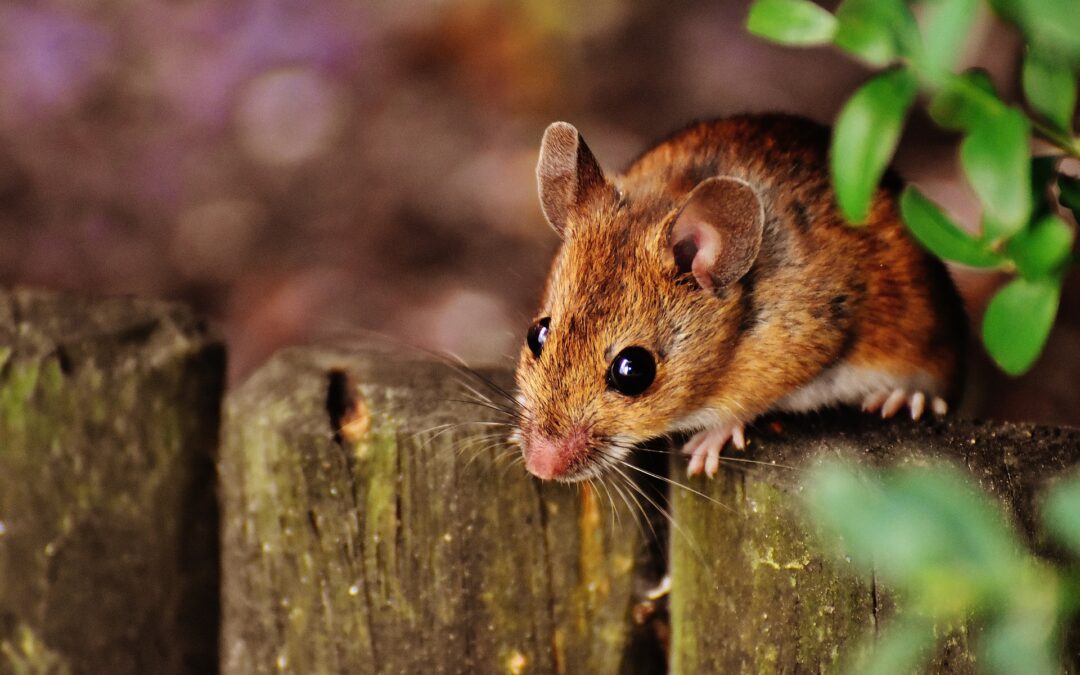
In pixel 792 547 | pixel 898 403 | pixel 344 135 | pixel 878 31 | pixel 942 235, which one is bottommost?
pixel 898 403

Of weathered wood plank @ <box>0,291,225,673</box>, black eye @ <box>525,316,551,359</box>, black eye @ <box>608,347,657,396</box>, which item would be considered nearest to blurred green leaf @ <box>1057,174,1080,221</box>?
black eye @ <box>608,347,657,396</box>

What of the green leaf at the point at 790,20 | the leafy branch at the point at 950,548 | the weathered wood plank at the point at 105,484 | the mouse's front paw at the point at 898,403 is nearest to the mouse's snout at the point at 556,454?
the mouse's front paw at the point at 898,403

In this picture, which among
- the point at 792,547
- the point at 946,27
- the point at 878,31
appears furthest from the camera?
the point at 792,547

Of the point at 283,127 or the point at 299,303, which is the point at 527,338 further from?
the point at 283,127

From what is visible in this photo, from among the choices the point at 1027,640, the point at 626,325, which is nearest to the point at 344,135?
the point at 626,325

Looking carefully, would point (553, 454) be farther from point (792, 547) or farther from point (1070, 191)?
point (1070, 191)

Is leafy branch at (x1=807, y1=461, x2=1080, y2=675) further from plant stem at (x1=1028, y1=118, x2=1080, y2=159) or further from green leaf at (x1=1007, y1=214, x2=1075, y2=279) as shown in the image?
plant stem at (x1=1028, y1=118, x2=1080, y2=159)

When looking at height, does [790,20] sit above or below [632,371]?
above
